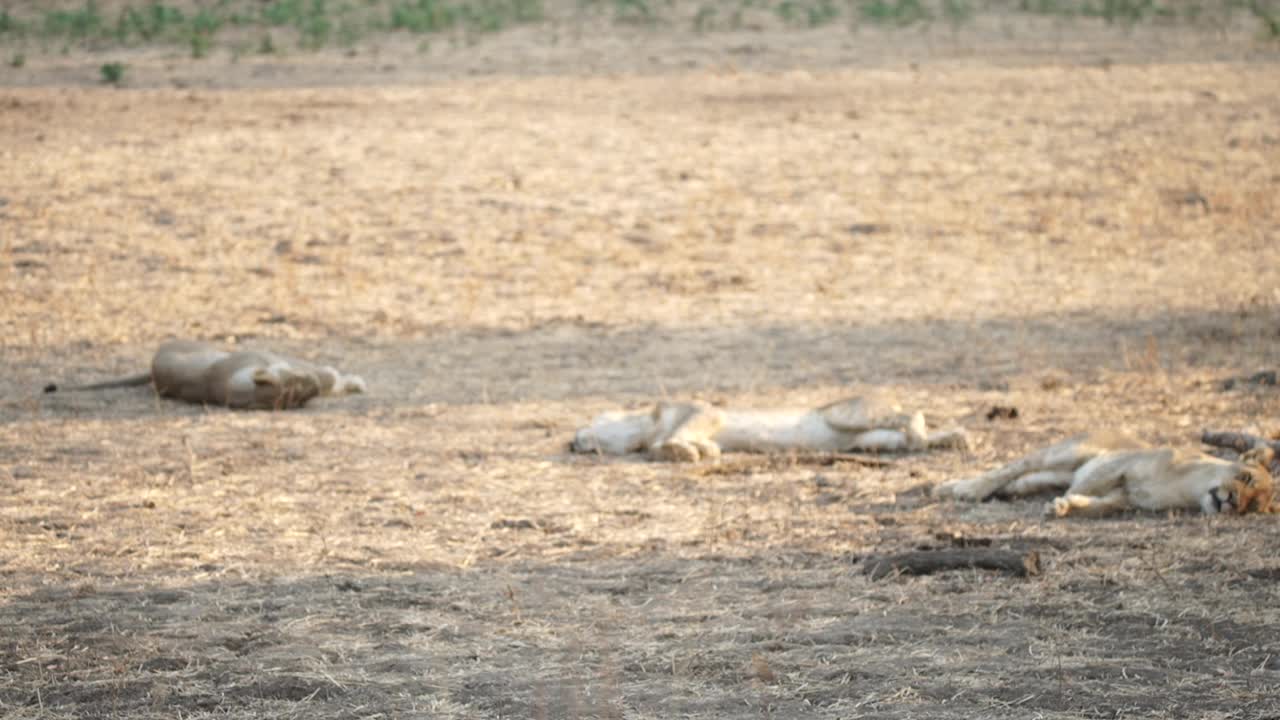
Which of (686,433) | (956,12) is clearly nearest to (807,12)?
(956,12)

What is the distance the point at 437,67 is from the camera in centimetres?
1872

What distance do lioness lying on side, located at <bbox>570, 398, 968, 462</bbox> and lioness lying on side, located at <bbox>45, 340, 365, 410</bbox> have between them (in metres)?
1.87

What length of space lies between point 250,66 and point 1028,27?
32.7 feet

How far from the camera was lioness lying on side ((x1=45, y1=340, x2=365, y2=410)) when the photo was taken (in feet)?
29.1

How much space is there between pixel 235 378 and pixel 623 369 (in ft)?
8.10

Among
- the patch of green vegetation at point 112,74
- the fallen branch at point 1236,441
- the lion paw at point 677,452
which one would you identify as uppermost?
the patch of green vegetation at point 112,74

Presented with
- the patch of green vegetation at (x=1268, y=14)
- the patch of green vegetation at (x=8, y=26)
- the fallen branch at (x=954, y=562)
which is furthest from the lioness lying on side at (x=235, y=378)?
the patch of green vegetation at (x=1268, y=14)

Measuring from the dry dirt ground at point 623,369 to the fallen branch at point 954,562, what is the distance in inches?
2.9

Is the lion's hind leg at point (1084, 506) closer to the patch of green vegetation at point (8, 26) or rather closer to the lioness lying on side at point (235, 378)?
the lioness lying on side at point (235, 378)

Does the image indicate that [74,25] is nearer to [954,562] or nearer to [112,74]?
[112,74]

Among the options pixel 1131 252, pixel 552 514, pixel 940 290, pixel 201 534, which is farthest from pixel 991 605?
pixel 1131 252

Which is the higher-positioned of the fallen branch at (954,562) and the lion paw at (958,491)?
the fallen branch at (954,562)

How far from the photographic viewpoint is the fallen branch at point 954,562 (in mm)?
5777

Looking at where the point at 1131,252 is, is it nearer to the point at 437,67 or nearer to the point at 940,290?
the point at 940,290
